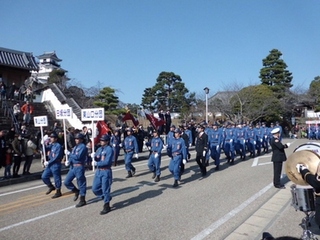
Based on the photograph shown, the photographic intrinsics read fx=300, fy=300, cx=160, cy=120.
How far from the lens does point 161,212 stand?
259 inches

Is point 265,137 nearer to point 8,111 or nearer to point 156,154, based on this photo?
point 156,154

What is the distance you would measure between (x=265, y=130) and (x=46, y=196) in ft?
46.7

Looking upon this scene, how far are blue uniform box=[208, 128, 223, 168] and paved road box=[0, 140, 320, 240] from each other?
2.58 metres

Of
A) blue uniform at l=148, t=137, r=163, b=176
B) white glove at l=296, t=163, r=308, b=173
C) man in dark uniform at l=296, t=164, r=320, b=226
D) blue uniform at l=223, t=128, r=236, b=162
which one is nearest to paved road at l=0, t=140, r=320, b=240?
blue uniform at l=148, t=137, r=163, b=176

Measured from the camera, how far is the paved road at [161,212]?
5383 mm

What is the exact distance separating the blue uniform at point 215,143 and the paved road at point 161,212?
102 inches

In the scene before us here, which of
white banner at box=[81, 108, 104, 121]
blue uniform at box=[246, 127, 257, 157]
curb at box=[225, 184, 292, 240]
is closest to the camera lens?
curb at box=[225, 184, 292, 240]

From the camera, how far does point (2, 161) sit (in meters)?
10.7

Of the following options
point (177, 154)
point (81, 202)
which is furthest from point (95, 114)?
point (81, 202)

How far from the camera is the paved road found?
212 inches

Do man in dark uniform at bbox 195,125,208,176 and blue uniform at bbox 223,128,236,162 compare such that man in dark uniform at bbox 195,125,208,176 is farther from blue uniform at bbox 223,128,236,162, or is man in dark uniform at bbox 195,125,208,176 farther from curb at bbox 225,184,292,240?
curb at bbox 225,184,292,240

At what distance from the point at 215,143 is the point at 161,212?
273 inches

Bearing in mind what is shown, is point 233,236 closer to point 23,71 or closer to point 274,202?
point 274,202

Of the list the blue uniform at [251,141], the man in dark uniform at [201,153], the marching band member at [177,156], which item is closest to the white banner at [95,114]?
the marching band member at [177,156]
